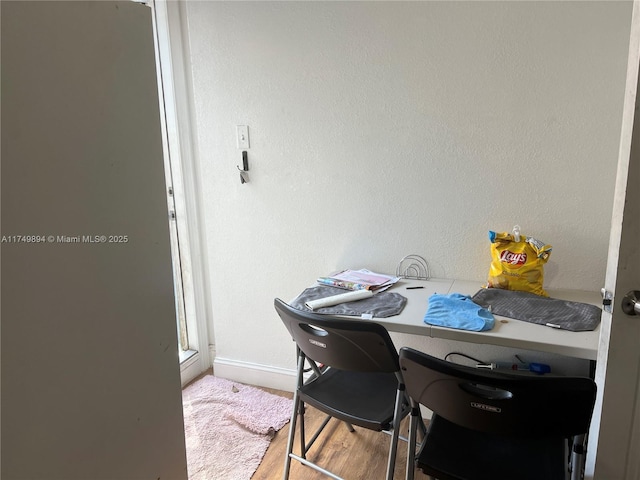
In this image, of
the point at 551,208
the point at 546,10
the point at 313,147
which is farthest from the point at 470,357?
the point at 546,10

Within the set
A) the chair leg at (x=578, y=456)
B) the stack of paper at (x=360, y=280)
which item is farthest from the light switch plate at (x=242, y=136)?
the chair leg at (x=578, y=456)

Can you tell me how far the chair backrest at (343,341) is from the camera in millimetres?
1372

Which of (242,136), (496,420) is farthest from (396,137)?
(496,420)

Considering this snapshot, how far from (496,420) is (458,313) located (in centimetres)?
50

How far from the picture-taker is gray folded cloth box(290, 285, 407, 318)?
1.65 metres

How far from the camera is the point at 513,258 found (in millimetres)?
1776

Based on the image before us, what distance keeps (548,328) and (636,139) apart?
66 cm

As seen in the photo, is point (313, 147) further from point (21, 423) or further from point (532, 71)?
point (21, 423)

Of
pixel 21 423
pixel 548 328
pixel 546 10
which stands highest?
pixel 546 10

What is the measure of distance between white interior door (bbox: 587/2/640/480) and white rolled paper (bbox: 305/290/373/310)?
2.65 ft

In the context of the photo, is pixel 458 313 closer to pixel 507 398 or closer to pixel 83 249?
pixel 507 398

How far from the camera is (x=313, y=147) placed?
7.04 ft

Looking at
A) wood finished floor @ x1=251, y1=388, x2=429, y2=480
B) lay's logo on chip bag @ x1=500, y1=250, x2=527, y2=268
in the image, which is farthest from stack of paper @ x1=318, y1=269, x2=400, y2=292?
wood finished floor @ x1=251, y1=388, x2=429, y2=480

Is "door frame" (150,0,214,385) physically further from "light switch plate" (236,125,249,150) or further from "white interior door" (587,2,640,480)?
"white interior door" (587,2,640,480)
